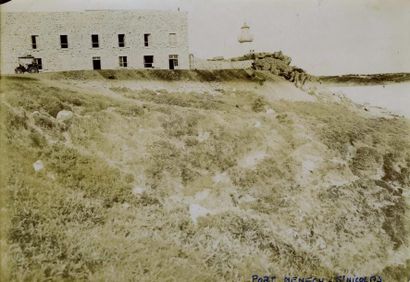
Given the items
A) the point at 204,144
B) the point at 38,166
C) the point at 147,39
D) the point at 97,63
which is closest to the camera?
the point at 38,166

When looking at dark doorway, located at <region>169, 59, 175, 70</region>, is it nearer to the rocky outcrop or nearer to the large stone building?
the large stone building

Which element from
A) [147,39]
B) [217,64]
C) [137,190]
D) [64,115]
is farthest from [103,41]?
[137,190]

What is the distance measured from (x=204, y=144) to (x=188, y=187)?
6.38 feet

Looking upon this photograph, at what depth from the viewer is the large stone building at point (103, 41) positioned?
1602 cm

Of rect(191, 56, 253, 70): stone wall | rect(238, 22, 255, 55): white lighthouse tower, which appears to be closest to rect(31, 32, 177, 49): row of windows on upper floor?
rect(191, 56, 253, 70): stone wall

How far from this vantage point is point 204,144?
12555 millimetres

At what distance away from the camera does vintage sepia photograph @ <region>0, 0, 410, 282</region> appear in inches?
360

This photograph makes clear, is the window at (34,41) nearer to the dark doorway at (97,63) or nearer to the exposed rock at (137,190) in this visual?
the dark doorway at (97,63)

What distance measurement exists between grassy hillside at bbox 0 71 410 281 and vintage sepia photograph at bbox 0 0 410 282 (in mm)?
47

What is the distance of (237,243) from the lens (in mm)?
10258

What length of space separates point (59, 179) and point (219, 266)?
5.00 metres

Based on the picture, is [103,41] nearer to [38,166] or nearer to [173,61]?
[173,61]

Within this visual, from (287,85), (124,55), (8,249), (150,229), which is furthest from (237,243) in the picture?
(124,55)

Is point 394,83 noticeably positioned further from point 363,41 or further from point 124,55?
point 124,55
